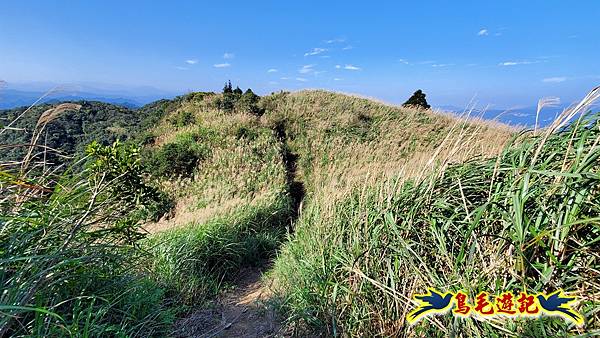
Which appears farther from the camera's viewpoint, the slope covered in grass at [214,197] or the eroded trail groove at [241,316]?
the slope covered in grass at [214,197]

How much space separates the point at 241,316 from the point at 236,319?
76 millimetres

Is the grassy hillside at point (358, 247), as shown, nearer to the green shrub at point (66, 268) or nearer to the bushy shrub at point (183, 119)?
the green shrub at point (66, 268)

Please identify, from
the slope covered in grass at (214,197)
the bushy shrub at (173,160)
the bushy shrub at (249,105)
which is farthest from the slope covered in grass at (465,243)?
the bushy shrub at (249,105)

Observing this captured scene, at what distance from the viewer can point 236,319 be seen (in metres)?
3.93

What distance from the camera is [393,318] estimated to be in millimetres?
2588

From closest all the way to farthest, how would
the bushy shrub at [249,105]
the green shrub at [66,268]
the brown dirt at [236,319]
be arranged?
1. the green shrub at [66,268]
2. the brown dirt at [236,319]
3. the bushy shrub at [249,105]

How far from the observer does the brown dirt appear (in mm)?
3463

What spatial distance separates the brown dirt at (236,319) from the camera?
136 inches

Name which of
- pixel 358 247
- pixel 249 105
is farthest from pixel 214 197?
pixel 249 105

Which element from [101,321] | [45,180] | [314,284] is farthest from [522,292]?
[45,180]

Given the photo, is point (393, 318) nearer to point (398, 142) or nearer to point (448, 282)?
point (448, 282)

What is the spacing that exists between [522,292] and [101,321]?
247 cm

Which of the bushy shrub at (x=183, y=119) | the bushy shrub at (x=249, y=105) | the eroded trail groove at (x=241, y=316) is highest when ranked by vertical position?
the bushy shrub at (x=249, y=105)

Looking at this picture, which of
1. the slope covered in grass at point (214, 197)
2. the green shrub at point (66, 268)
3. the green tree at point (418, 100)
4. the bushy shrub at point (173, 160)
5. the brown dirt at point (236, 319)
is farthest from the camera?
the green tree at point (418, 100)
